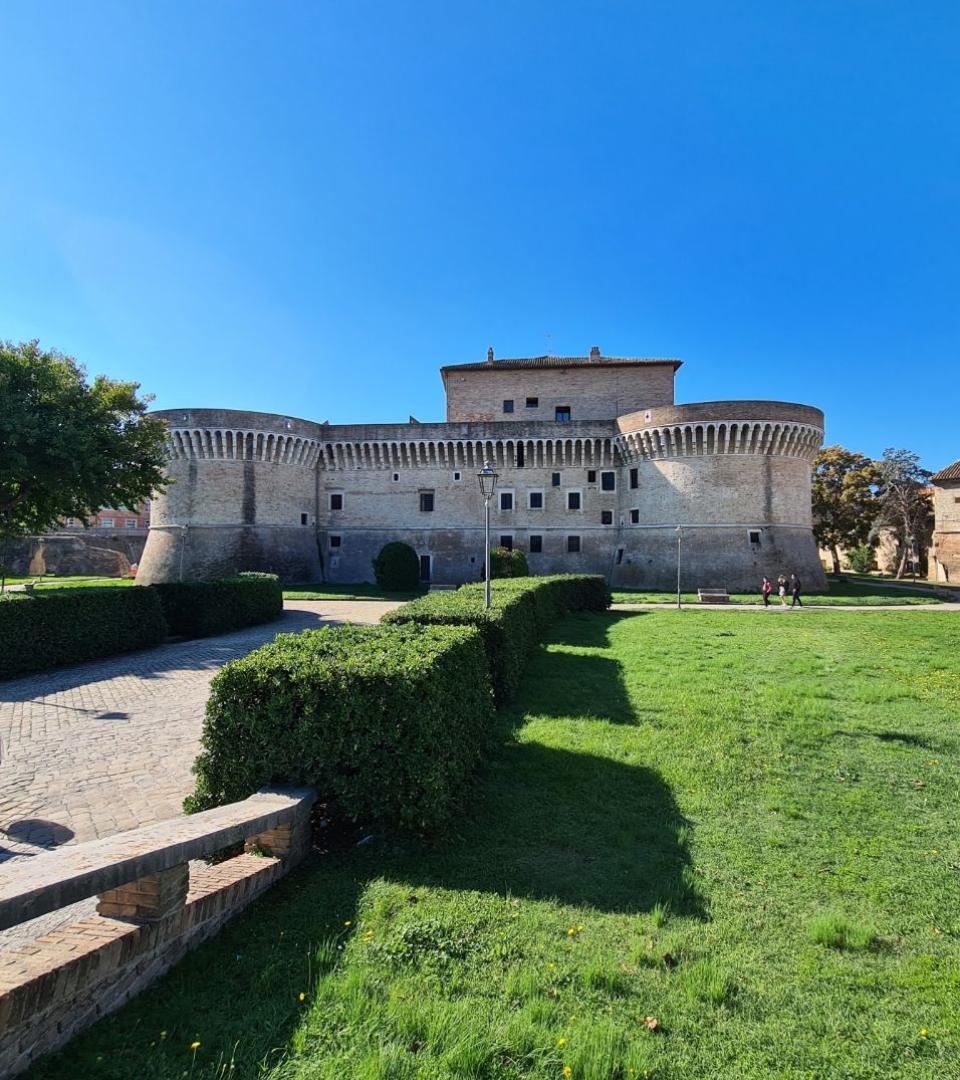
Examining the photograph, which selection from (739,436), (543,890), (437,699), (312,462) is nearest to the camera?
(543,890)

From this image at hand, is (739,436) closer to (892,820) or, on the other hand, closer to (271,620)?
(271,620)

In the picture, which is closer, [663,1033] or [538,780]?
[663,1033]

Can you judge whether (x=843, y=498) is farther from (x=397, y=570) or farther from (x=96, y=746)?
(x=96, y=746)

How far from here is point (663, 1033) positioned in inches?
110

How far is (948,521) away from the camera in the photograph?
44188mm

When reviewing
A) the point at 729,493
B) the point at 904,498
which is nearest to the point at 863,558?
the point at 904,498

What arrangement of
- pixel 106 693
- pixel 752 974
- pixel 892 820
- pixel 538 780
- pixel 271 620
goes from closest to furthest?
pixel 752 974, pixel 892 820, pixel 538 780, pixel 106 693, pixel 271 620

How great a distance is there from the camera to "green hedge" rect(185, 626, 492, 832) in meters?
4.64

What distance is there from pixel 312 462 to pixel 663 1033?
38.6 m

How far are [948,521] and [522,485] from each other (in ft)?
110

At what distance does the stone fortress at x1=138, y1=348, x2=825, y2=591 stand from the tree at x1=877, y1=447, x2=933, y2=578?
18.9 meters

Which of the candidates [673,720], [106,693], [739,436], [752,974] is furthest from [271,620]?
[739,436]

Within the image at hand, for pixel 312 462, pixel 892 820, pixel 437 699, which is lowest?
pixel 892 820

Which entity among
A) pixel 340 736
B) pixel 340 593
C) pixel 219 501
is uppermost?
pixel 219 501
